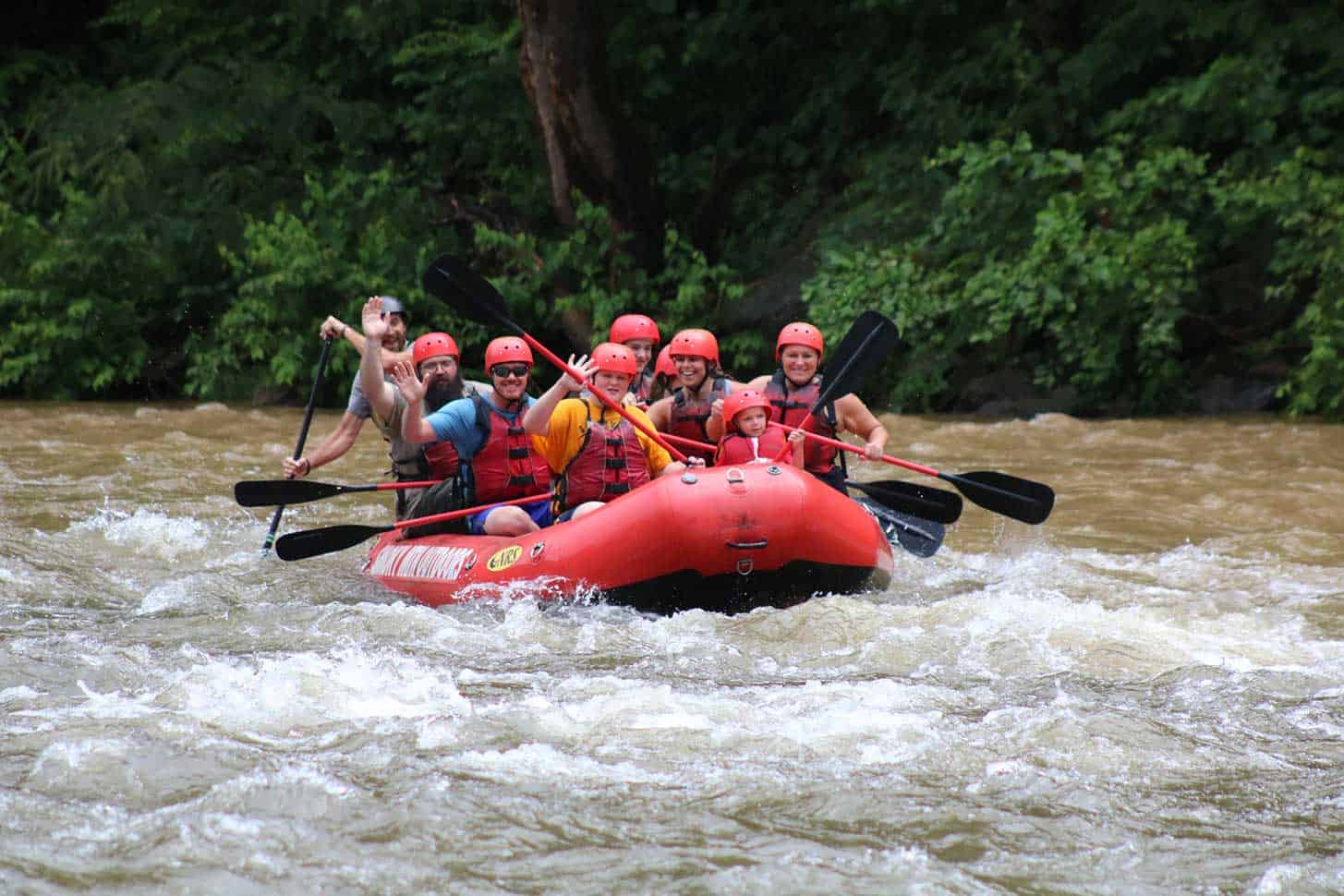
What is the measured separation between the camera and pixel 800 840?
3.57 m

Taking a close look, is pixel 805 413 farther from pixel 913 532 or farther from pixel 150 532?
pixel 150 532

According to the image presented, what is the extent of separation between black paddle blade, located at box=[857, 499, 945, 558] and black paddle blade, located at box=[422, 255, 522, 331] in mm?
1973

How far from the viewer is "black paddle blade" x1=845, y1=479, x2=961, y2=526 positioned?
6797 millimetres

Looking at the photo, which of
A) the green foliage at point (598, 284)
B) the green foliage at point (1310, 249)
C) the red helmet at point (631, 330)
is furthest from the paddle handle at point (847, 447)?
the green foliage at point (598, 284)

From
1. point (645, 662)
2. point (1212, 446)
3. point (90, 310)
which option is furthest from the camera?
point (90, 310)

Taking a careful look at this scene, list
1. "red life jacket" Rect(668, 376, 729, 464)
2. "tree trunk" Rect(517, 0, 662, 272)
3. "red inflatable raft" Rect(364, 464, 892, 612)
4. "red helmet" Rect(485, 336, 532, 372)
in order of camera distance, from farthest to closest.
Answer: "tree trunk" Rect(517, 0, 662, 272) → "red life jacket" Rect(668, 376, 729, 464) → "red helmet" Rect(485, 336, 532, 372) → "red inflatable raft" Rect(364, 464, 892, 612)

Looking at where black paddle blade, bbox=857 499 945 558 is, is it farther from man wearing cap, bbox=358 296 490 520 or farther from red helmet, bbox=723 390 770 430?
man wearing cap, bbox=358 296 490 520

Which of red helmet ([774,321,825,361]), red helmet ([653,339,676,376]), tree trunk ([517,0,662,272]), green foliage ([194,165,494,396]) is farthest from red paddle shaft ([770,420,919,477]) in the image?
tree trunk ([517,0,662,272])

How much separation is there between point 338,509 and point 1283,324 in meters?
7.26

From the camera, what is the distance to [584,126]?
1358 centimetres

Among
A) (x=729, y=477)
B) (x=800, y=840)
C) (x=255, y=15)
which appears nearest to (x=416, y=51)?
(x=255, y=15)

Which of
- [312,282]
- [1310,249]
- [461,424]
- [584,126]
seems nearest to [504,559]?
[461,424]

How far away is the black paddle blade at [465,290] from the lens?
21.8 feet

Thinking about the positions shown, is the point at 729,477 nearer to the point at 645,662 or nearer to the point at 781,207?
the point at 645,662
